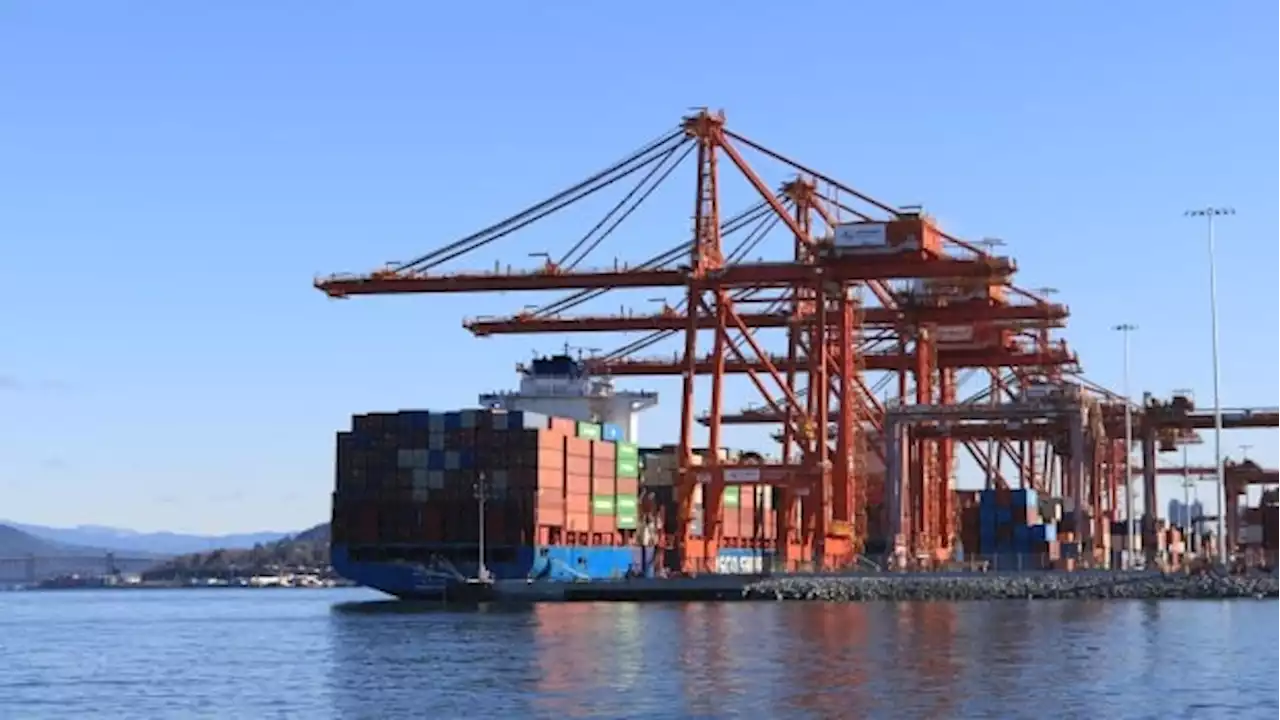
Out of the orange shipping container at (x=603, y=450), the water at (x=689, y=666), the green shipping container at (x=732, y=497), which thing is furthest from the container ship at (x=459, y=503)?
the water at (x=689, y=666)

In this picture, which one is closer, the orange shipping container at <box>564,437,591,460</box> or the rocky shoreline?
the rocky shoreline

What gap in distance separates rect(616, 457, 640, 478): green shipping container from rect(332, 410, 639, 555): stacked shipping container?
14.9ft

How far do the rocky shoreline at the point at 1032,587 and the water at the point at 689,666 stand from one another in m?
4.64

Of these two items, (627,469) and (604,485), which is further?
(627,469)

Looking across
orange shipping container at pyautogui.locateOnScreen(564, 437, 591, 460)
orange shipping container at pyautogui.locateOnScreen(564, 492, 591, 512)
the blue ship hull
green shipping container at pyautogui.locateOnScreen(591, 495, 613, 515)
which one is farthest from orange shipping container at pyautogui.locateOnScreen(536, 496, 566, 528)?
green shipping container at pyautogui.locateOnScreen(591, 495, 613, 515)

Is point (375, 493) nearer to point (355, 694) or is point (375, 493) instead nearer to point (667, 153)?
point (667, 153)

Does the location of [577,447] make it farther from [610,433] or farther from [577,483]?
[610,433]

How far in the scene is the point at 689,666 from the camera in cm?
4038

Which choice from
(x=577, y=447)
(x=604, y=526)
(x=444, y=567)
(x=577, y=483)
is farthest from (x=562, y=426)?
(x=444, y=567)

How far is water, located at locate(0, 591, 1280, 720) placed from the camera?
33094 mm

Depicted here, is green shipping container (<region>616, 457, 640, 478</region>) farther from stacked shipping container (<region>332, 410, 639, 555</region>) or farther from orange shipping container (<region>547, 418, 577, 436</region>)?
A: stacked shipping container (<region>332, 410, 639, 555</region>)

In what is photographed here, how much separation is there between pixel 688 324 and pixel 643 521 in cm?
1436

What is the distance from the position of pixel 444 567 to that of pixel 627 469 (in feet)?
36.5

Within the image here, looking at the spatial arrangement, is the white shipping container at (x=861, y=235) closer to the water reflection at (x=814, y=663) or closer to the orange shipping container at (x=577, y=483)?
Result: the orange shipping container at (x=577, y=483)
